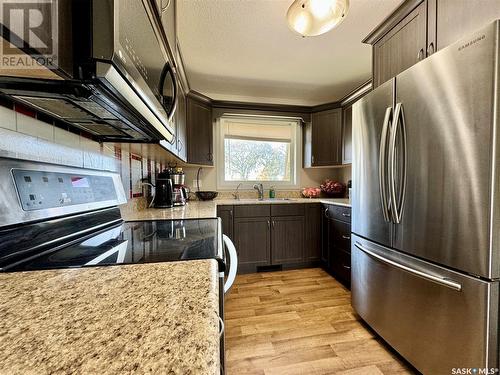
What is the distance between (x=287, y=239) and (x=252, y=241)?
17.5 inches

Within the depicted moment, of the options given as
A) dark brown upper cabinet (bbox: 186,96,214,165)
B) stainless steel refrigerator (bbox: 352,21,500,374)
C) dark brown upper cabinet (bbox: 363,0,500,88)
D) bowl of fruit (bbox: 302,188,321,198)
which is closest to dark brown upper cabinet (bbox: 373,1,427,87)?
dark brown upper cabinet (bbox: 363,0,500,88)

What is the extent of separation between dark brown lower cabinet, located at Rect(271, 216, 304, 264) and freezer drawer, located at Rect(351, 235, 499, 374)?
3.94 ft

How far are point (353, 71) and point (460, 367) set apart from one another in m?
2.62

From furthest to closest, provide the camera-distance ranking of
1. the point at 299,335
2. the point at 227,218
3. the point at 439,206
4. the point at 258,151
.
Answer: the point at 258,151, the point at 227,218, the point at 299,335, the point at 439,206

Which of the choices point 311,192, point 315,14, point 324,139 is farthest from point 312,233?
point 315,14

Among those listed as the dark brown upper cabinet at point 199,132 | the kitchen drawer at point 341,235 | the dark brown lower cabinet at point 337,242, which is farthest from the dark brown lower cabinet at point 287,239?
the dark brown upper cabinet at point 199,132

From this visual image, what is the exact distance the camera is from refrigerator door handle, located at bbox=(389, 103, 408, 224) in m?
1.21

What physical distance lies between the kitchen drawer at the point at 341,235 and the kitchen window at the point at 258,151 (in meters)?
1.05

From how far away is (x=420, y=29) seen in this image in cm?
129

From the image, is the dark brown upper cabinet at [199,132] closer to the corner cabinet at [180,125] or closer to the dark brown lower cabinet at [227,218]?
the corner cabinet at [180,125]

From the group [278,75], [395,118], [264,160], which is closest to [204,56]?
[278,75]

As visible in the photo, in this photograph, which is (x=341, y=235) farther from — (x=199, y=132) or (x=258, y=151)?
(x=199, y=132)

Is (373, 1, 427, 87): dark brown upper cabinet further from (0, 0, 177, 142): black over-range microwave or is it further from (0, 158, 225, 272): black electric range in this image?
(0, 158, 225, 272): black electric range

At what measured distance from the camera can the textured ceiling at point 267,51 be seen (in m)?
1.63
